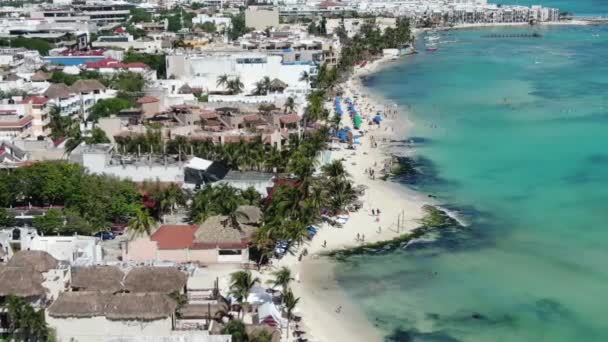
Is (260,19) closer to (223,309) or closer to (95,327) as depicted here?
(223,309)

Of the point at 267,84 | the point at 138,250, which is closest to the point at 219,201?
the point at 138,250

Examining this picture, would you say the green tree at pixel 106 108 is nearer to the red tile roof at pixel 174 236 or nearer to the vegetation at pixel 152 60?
the vegetation at pixel 152 60

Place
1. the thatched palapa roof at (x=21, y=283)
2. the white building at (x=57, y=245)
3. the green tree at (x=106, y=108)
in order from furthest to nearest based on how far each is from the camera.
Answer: the green tree at (x=106, y=108), the white building at (x=57, y=245), the thatched palapa roof at (x=21, y=283)

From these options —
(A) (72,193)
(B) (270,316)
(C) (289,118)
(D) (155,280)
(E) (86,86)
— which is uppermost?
(E) (86,86)

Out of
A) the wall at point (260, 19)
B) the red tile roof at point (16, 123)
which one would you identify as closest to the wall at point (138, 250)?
the red tile roof at point (16, 123)

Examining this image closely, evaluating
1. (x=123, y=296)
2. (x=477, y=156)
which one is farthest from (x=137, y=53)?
(x=123, y=296)
